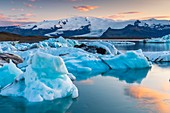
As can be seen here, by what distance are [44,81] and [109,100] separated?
6.26ft

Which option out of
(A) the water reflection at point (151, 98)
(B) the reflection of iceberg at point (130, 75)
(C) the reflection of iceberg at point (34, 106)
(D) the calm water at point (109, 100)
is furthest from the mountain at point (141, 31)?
(C) the reflection of iceberg at point (34, 106)

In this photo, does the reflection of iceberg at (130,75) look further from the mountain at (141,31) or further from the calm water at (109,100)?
the mountain at (141,31)

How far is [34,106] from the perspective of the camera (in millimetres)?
7668

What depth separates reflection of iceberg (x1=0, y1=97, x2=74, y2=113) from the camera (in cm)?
741

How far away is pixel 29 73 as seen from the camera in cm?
865

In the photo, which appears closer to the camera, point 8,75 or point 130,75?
point 8,75

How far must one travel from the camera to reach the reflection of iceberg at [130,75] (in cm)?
1234

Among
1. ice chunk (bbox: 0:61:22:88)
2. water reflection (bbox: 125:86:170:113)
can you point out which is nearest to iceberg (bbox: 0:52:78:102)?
ice chunk (bbox: 0:61:22:88)

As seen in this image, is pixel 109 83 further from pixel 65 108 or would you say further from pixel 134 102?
pixel 65 108

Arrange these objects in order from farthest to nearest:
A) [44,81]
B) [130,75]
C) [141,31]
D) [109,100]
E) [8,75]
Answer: [141,31], [130,75], [8,75], [44,81], [109,100]

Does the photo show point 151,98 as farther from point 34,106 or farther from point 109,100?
point 34,106

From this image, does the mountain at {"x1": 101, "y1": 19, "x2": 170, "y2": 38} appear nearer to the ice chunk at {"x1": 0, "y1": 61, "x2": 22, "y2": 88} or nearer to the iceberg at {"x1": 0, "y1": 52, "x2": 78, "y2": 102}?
the ice chunk at {"x1": 0, "y1": 61, "x2": 22, "y2": 88}

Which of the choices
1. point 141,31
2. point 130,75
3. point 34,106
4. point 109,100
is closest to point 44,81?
point 34,106

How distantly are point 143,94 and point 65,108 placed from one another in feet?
8.86
